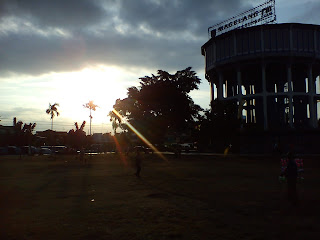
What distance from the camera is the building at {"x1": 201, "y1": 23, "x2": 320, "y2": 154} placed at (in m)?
53.6

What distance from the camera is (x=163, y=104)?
55.8 m

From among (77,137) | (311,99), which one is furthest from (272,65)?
(77,137)

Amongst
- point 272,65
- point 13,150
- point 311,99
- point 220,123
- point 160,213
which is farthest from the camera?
point 13,150

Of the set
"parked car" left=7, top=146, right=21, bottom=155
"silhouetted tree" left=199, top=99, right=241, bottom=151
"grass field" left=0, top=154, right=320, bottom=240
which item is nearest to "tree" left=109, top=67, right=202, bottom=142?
"silhouetted tree" left=199, top=99, right=241, bottom=151

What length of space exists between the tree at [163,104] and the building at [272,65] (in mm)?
6877

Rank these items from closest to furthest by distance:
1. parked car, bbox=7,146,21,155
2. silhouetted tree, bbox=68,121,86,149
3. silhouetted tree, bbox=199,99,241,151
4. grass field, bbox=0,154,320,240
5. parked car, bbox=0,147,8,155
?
grass field, bbox=0,154,320,240
silhouetted tree, bbox=199,99,241,151
silhouetted tree, bbox=68,121,86,149
parked car, bbox=0,147,8,155
parked car, bbox=7,146,21,155

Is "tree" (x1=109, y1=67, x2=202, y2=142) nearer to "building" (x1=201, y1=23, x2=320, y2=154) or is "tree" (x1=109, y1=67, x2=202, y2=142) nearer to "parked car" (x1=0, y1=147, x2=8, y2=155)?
"building" (x1=201, y1=23, x2=320, y2=154)

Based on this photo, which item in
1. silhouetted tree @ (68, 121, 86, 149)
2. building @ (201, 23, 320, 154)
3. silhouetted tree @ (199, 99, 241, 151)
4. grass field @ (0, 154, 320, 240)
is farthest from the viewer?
building @ (201, 23, 320, 154)

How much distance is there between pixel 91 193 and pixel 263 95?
45819mm

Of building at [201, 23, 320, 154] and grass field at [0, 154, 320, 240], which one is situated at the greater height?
building at [201, 23, 320, 154]

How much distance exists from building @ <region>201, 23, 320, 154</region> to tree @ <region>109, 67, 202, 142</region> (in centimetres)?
688

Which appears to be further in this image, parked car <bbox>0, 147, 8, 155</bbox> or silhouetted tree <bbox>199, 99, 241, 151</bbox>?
A: parked car <bbox>0, 147, 8, 155</bbox>

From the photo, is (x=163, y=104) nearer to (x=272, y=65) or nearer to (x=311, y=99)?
(x=272, y=65)

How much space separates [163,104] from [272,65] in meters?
21.8
